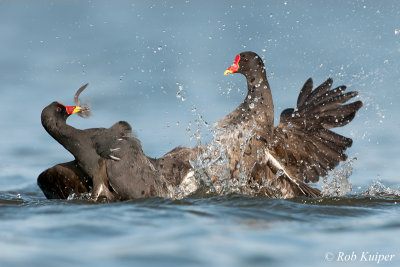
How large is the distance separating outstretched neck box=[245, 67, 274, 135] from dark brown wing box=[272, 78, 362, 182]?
324 mm

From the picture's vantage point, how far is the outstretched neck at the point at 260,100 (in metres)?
6.31

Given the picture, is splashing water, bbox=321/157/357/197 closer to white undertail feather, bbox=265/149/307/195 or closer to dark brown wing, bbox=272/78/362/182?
dark brown wing, bbox=272/78/362/182

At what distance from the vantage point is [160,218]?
424cm

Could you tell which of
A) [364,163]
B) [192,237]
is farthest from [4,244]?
[364,163]

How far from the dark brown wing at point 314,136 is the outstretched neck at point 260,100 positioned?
1.06ft

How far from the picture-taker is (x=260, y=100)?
6.46 meters

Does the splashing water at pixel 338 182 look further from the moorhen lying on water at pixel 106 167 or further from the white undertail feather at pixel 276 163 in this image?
the moorhen lying on water at pixel 106 167

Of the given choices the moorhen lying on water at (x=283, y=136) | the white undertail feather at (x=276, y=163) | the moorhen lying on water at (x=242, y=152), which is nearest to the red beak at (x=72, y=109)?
the moorhen lying on water at (x=242, y=152)

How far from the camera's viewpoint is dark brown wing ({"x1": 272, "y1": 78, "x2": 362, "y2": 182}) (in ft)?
22.1

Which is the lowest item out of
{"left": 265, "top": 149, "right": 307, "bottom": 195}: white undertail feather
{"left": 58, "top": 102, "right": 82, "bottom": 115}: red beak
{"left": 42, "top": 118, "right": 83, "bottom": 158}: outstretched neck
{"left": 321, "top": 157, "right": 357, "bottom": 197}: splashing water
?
{"left": 321, "top": 157, "right": 357, "bottom": 197}: splashing water

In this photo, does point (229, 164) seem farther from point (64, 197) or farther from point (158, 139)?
point (158, 139)

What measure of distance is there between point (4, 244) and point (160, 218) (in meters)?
1.14

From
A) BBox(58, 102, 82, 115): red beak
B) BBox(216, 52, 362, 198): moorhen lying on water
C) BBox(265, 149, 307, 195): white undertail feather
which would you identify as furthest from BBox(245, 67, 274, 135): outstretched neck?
BBox(58, 102, 82, 115): red beak

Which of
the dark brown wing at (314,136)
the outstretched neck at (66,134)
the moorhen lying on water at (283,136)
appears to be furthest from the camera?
the dark brown wing at (314,136)
